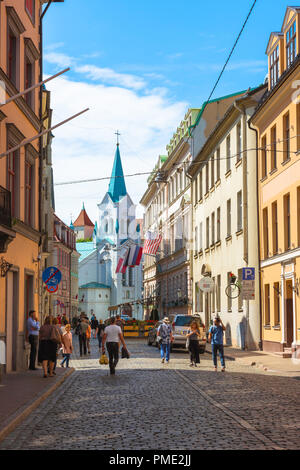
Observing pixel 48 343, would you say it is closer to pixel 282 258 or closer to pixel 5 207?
pixel 5 207

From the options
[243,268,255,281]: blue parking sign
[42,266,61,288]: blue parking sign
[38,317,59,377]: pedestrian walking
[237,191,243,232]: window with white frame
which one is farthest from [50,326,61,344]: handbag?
[237,191,243,232]: window with white frame

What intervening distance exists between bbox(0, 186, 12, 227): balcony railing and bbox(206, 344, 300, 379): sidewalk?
8526 mm

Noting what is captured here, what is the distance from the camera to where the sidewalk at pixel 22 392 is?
36.7 ft

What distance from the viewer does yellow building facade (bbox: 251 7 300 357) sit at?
2686cm

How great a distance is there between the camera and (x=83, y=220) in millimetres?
172500

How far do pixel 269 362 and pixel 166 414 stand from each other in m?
13.2

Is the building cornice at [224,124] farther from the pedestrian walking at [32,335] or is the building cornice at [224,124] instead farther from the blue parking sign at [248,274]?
the pedestrian walking at [32,335]

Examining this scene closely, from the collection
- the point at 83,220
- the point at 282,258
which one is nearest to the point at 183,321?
the point at 282,258

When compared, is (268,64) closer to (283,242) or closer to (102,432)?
(283,242)

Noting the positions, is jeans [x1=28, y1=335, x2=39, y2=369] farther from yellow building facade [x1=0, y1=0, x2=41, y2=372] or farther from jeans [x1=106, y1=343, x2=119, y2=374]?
jeans [x1=106, y1=343, x2=119, y2=374]

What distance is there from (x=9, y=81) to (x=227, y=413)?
11.8m

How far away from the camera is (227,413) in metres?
12.2

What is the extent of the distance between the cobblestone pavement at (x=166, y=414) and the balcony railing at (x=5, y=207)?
13.8 ft
